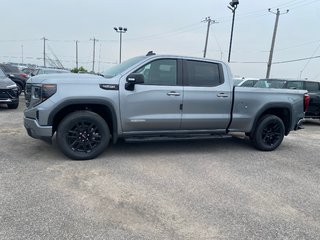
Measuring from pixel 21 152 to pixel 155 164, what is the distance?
238 cm

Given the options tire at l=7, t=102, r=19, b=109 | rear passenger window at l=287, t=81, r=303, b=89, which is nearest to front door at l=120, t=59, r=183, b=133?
tire at l=7, t=102, r=19, b=109

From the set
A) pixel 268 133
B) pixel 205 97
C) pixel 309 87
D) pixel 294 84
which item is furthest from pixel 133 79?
pixel 309 87

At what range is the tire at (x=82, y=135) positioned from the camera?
5461 mm

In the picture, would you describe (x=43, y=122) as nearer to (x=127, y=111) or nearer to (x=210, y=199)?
(x=127, y=111)

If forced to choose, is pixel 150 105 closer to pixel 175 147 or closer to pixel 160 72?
pixel 160 72

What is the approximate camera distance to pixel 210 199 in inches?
169

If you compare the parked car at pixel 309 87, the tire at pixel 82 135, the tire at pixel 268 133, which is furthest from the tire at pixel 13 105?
the parked car at pixel 309 87

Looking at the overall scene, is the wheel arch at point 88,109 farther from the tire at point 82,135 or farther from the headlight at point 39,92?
the headlight at point 39,92

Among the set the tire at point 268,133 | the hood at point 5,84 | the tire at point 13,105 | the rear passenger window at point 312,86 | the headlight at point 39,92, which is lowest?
the tire at point 13,105

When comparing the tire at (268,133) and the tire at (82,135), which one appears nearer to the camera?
the tire at (82,135)

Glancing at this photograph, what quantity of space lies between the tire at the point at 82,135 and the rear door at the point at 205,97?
5.09ft

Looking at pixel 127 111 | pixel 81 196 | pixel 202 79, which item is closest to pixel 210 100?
pixel 202 79

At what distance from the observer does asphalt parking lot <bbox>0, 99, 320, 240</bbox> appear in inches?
136

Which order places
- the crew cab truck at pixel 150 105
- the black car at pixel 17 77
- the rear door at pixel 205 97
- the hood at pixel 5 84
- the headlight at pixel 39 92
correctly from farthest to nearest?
the black car at pixel 17 77
the hood at pixel 5 84
the rear door at pixel 205 97
the crew cab truck at pixel 150 105
the headlight at pixel 39 92
